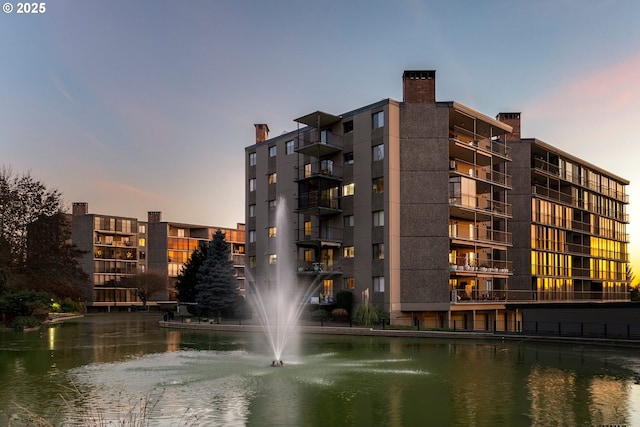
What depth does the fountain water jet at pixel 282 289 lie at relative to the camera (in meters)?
54.8

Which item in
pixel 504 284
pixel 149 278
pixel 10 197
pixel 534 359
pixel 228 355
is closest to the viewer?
pixel 534 359

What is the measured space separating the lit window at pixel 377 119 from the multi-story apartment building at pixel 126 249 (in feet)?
226

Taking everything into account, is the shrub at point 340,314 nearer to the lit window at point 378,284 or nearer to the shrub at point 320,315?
the shrub at point 320,315

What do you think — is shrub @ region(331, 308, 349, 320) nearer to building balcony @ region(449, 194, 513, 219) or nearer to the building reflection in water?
building balcony @ region(449, 194, 513, 219)

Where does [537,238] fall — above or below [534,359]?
Result: above

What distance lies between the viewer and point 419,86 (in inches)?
2052

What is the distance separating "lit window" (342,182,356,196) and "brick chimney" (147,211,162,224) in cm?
7728

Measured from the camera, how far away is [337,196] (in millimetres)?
56188

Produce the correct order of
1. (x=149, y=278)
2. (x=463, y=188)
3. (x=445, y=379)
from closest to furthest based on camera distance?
1. (x=445, y=379)
2. (x=463, y=188)
3. (x=149, y=278)

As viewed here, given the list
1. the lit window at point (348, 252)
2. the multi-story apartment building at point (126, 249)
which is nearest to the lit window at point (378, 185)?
the lit window at point (348, 252)

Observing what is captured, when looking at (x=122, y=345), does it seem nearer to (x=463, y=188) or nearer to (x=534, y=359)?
(x=534, y=359)

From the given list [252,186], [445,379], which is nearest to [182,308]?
[252,186]

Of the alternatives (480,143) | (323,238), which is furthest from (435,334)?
(480,143)

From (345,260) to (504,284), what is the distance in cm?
1797
